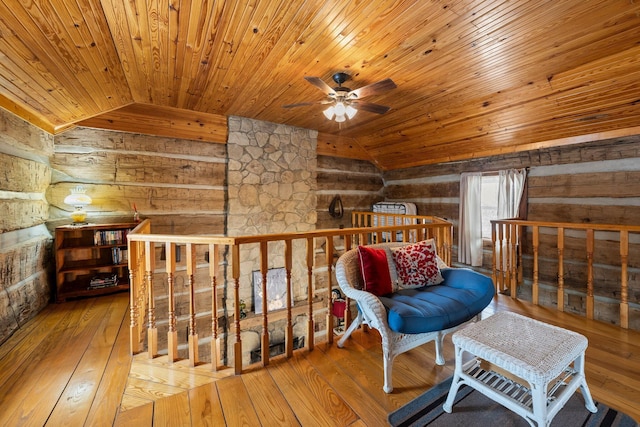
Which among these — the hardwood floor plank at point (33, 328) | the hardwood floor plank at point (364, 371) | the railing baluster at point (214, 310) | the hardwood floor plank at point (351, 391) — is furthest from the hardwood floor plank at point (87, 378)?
the hardwood floor plank at point (364, 371)

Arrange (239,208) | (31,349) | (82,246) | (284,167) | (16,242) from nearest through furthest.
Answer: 1. (31,349)
2. (16,242)
3. (82,246)
4. (239,208)
5. (284,167)

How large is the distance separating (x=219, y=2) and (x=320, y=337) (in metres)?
5.01

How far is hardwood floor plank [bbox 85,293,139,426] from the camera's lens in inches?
64.4

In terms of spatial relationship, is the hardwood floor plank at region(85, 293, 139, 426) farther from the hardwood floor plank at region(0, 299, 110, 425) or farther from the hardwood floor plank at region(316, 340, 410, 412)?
the hardwood floor plank at region(316, 340, 410, 412)

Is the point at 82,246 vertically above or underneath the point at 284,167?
underneath

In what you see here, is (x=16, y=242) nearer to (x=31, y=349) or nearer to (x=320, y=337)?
(x=31, y=349)

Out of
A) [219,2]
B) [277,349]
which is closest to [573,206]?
[219,2]

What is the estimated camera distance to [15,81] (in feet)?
7.84

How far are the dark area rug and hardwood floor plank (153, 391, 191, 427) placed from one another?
1200 millimetres

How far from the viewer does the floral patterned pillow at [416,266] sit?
2.38 m

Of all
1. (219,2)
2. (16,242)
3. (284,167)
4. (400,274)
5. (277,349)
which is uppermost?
(219,2)

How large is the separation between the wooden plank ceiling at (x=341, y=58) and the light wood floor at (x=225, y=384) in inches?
91.7

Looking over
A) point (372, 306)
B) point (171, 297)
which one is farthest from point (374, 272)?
point (171, 297)

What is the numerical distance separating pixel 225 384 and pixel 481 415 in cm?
162
